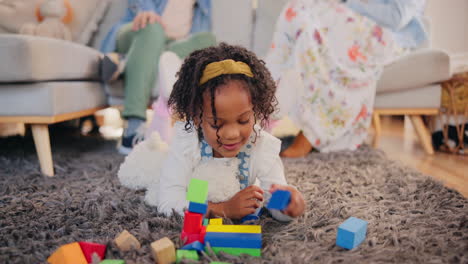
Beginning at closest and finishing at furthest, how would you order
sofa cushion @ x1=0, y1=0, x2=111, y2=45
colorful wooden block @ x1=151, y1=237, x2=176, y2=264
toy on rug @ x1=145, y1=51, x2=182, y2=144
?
1. colorful wooden block @ x1=151, y1=237, x2=176, y2=264
2. toy on rug @ x1=145, y1=51, x2=182, y2=144
3. sofa cushion @ x1=0, y1=0, x2=111, y2=45

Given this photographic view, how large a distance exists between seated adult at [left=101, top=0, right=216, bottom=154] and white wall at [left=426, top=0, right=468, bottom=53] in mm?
1690

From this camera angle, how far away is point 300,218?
67 cm

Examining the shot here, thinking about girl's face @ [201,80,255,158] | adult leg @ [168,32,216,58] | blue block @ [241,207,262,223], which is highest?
adult leg @ [168,32,216,58]

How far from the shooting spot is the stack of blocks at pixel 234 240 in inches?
20.8

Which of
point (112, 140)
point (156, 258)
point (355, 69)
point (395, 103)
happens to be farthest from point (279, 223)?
point (112, 140)

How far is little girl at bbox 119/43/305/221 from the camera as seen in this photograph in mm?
595

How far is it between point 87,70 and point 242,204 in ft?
3.19

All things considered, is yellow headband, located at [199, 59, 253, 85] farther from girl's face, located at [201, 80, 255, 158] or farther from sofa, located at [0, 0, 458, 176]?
sofa, located at [0, 0, 458, 176]

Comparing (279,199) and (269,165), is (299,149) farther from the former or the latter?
(279,199)

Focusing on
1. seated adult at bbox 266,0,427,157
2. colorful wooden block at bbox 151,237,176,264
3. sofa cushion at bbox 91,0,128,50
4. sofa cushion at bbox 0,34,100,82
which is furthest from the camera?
sofa cushion at bbox 91,0,128,50

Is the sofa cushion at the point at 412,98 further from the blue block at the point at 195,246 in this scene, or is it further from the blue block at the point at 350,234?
the blue block at the point at 195,246

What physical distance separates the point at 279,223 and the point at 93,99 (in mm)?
998

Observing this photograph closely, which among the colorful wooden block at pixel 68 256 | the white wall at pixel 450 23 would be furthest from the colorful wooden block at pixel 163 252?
the white wall at pixel 450 23

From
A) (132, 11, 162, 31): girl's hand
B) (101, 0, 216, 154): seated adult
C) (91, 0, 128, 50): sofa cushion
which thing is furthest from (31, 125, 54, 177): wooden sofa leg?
(91, 0, 128, 50): sofa cushion
